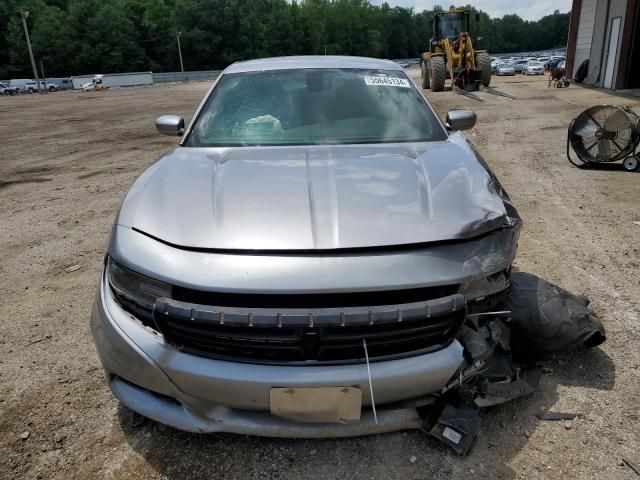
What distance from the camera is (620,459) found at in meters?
1.95

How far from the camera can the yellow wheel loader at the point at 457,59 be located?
714 inches

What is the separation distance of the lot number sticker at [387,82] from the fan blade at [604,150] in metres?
4.37

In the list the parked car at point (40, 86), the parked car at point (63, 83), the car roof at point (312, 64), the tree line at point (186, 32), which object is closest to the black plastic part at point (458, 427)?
the car roof at point (312, 64)

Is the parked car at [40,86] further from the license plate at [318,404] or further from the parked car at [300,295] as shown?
the license plate at [318,404]

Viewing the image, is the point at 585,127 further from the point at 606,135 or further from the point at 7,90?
the point at 7,90

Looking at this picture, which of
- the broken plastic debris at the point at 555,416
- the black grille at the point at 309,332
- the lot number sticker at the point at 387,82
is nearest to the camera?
the black grille at the point at 309,332

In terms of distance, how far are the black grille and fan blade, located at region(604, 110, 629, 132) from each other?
5.69m

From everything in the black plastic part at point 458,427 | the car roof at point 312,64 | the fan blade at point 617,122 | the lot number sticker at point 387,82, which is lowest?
the black plastic part at point 458,427

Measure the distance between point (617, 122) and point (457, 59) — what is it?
1301cm

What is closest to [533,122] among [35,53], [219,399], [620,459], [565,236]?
[565,236]

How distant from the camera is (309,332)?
5.49ft

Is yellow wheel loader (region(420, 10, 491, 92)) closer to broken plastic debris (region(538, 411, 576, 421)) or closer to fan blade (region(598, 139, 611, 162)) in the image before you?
fan blade (region(598, 139, 611, 162))

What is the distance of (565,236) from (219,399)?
3520 millimetres

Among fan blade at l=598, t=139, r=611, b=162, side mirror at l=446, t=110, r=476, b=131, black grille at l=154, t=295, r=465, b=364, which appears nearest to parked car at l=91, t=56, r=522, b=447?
black grille at l=154, t=295, r=465, b=364
